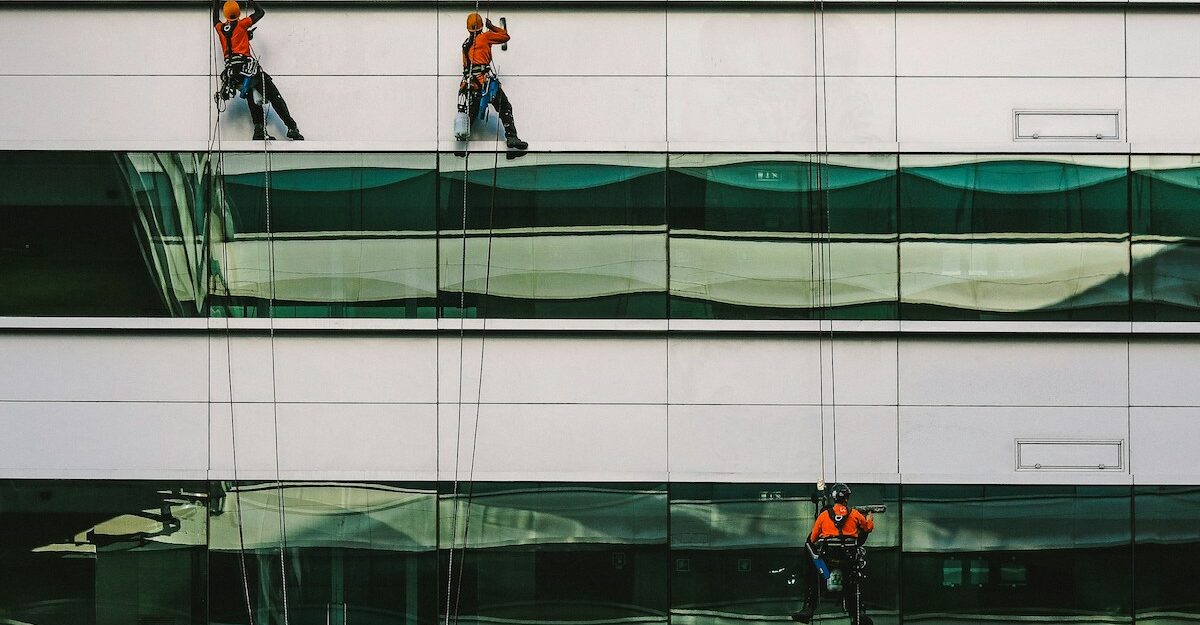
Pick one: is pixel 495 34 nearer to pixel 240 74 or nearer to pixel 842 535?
pixel 240 74

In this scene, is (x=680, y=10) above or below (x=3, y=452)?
above

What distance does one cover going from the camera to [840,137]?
418 inches

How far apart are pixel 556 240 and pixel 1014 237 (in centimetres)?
512

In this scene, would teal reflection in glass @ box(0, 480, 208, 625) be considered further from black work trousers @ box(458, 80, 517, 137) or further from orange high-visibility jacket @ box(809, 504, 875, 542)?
orange high-visibility jacket @ box(809, 504, 875, 542)

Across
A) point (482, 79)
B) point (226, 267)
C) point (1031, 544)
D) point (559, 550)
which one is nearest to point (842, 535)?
point (1031, 544)

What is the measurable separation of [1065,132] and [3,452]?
12.4 meters

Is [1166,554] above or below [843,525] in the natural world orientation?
below

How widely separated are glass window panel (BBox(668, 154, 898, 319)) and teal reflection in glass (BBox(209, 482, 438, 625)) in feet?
12.7

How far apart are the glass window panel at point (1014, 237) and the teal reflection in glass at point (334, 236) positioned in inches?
214

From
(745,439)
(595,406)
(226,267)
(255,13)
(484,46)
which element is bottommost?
(745,439)

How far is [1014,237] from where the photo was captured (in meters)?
10.6

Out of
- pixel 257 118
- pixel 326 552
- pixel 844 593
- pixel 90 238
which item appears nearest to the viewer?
pixel 844 593

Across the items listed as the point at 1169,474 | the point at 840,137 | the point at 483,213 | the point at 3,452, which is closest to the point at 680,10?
the point at 840,137

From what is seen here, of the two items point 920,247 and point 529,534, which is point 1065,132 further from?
point 529,534
